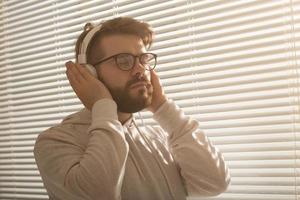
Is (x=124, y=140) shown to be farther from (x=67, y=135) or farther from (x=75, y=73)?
(x=75, y=73)

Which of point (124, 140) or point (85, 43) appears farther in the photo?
point (85, 43)

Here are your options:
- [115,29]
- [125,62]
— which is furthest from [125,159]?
[115,29]

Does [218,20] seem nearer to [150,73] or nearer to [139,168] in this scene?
[150,73]

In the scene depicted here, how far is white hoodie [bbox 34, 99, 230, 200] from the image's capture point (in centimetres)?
113

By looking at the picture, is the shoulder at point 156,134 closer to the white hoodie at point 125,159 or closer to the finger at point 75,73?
the white hoodie at point 125,159

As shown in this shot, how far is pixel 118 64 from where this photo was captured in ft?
4.24

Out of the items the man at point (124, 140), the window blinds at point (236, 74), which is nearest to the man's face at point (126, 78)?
the man at point (124, 140)

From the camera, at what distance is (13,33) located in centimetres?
210

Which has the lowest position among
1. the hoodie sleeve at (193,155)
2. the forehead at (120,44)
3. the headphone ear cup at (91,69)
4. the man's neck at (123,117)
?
the hoodie sleeve at (193,155)

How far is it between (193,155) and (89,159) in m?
0.34

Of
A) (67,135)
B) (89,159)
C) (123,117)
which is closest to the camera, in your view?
(89,159)

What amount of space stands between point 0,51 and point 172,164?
124cm

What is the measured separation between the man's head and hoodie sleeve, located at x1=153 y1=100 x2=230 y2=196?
4.0 inches

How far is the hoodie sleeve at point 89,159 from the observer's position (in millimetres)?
1116
